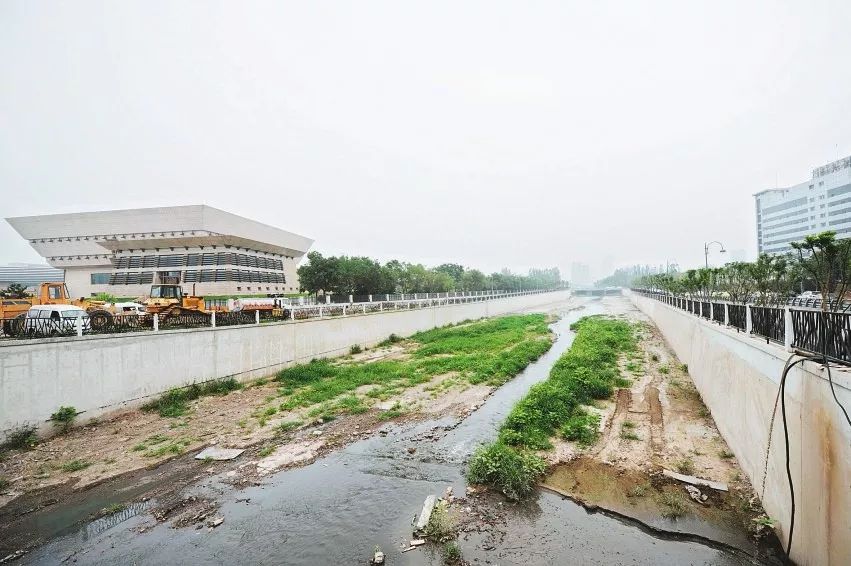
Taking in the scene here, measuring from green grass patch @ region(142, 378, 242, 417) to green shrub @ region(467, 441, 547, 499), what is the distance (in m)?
10.3

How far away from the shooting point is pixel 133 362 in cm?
1346

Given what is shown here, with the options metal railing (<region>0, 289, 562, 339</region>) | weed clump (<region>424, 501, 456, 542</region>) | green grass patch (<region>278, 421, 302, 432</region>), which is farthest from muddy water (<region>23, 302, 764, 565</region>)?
metal railing (<region>0, 289, 562, 339</region>)

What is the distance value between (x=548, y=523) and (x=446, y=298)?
37.5 metres

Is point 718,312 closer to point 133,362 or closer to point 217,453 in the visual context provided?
point 217,453

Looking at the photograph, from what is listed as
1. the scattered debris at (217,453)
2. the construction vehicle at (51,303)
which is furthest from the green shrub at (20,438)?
the scattered debris at (217,453)

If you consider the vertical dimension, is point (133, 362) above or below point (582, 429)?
above

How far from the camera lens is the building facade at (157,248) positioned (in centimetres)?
4794

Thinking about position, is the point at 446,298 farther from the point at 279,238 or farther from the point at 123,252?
the point at 123,252

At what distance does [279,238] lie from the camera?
2285 inches

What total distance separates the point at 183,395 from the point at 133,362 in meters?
2.15

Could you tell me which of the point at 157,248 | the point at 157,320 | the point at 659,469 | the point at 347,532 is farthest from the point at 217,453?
the point at 157,248

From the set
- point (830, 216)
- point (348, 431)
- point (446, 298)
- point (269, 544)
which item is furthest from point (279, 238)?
point (830, 216)

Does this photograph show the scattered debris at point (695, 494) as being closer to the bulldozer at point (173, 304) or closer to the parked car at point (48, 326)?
the parked car at point (48, 326)

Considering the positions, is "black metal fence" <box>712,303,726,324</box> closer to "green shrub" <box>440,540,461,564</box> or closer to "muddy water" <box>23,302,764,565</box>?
"muddy water" <box>23,302,764,565</box>
